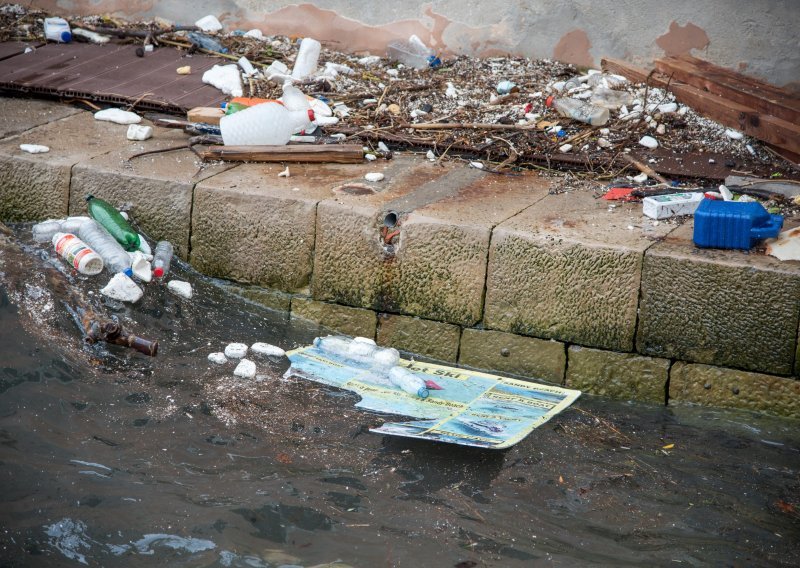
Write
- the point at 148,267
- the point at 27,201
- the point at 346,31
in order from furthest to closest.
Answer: the point at 346,31 → the point at 27,201 → the point at 148,267

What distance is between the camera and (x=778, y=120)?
478 cm

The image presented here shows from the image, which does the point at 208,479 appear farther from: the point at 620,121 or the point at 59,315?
the point at 620,121

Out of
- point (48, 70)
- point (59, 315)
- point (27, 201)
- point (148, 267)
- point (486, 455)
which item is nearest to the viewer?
point (486, 455)

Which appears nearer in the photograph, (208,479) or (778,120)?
(208,479)

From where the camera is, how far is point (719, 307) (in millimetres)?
3840

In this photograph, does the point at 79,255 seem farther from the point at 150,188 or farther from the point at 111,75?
the point at 111,75

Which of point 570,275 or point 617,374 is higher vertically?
point 570,275

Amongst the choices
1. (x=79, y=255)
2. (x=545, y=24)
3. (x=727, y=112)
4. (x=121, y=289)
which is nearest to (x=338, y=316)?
(x=121, y=289)

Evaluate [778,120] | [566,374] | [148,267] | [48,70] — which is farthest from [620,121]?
[48,70]

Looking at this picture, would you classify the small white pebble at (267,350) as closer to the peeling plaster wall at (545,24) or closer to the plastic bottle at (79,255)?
the plastic bottle at (79,255)

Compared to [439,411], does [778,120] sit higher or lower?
higher

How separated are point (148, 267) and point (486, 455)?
6.79ft

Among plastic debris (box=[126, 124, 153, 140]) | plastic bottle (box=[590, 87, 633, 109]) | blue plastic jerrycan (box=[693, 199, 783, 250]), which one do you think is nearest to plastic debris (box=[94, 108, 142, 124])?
plastic debris (box=[126, 124, 153, 140])

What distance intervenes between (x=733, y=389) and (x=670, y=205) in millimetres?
902
